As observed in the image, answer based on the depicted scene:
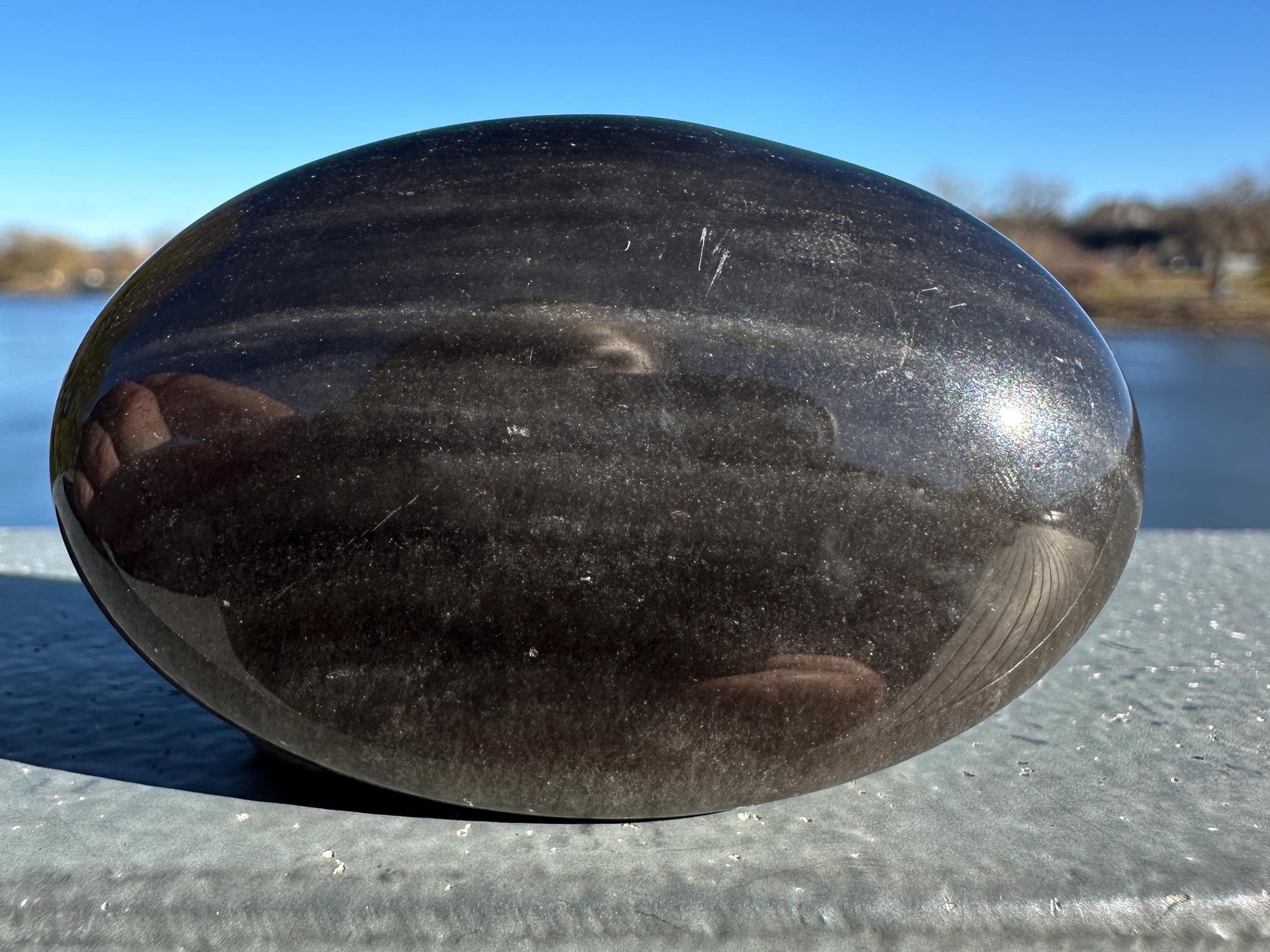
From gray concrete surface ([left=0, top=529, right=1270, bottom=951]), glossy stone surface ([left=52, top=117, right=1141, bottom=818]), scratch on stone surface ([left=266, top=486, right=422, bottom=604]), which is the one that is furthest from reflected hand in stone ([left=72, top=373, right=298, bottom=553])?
gray concrete surface ([left=0, top=529, right=1270, bottom=951])

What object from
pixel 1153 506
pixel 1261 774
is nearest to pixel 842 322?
pixel 1261 774

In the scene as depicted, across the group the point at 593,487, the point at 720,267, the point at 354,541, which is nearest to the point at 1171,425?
the point at 720,267

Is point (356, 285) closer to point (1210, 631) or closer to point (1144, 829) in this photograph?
point (1144, 829)

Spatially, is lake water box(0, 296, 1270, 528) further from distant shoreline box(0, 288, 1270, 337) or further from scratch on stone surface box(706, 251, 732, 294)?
distant shoreline box(0, 288, 1270, 337)

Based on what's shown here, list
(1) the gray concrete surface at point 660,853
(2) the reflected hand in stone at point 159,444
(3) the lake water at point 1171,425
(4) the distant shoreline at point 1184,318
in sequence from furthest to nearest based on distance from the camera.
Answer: (4) the distant shoreline at point 1184,318, (3) the lake water at point 1171,425, (2) the reflected hand in stone at point 159,444, (1) the gray concrete surface at point 660,853

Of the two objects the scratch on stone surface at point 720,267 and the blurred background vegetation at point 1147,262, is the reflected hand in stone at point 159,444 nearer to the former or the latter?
the scratch on stone surface at point 720,267

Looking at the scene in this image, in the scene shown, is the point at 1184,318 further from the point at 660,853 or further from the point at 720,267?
the point at 660,853

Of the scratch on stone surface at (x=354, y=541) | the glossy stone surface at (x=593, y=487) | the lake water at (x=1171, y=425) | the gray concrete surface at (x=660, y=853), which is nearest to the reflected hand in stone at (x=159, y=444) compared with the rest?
the glossy stone surface at (x=593, y=487)
